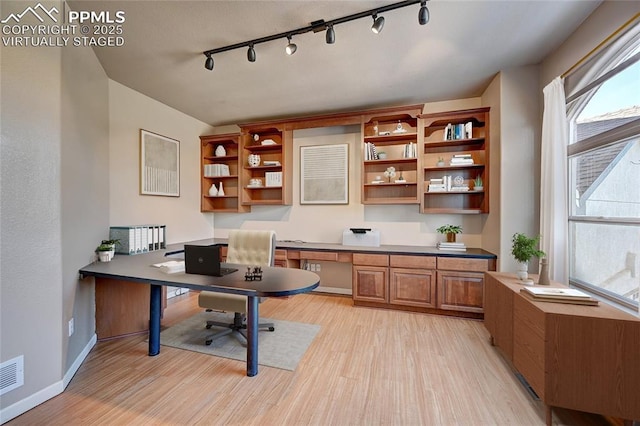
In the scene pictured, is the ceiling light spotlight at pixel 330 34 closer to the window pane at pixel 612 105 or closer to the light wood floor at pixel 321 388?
the window pane at pixel 612 105

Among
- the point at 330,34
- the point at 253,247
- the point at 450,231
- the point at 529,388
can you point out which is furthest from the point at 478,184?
the point at 253,247

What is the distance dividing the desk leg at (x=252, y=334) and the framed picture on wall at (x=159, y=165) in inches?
95.4

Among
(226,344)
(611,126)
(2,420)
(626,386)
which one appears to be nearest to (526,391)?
(626,386)

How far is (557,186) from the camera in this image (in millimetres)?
2289

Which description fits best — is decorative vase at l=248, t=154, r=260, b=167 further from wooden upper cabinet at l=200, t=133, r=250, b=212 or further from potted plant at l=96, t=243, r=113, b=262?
potted plant at l=96, t=243, r=113, b=262

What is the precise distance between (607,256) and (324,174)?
3127mm

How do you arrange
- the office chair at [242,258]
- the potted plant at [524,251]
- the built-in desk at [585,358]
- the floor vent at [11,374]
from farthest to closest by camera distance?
the office chair at [242,258] → the potted plant at [524,251] → the floor vent at [11,374] → the built-in desk at [585,358]

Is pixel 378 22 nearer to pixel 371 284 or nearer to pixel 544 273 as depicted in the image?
pixel 544 273

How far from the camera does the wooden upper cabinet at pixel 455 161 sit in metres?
3.27

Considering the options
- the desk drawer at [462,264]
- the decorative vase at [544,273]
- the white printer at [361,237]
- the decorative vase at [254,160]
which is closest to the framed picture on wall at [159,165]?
the decorative vase at [254,160]

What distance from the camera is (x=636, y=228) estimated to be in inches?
66.6

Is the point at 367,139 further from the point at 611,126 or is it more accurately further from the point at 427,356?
the point at 427,356

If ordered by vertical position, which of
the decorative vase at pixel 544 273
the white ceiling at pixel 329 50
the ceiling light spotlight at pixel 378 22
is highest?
the white ceiling at pixel 329 50

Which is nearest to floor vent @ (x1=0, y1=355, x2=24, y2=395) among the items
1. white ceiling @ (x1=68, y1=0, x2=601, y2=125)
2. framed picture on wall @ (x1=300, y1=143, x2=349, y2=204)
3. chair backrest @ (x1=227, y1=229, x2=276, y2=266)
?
chair backrest @ (x1=227, y1=229, x2=276, y2=266)
